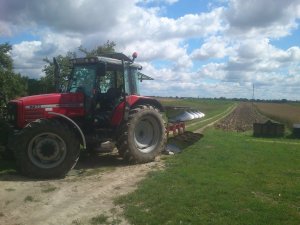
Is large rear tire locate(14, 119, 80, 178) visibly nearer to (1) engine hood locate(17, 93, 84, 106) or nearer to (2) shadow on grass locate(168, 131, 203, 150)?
(1) engine hood locate(17, 93, 84, 106)

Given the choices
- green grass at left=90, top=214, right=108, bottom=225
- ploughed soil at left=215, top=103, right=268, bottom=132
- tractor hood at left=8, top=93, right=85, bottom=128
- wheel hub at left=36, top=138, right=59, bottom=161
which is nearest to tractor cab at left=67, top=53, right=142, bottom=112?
tractor hood at left=8, top=93, right=85, bottom=128

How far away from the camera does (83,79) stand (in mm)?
11344

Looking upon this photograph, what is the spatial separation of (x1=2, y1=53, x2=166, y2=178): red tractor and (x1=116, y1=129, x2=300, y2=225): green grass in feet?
4.00

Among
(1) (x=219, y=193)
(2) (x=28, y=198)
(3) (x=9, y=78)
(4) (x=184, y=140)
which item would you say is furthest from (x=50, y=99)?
(3) (x=9, y=78)

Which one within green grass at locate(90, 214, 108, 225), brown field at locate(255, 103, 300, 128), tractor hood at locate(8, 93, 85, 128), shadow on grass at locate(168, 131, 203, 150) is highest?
tractor hood at locate(8, 93, 85, 128)

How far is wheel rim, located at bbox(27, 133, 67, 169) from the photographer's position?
966 centimetres

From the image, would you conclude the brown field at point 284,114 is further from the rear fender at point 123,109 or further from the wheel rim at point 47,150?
the wheel rim at point 47,150

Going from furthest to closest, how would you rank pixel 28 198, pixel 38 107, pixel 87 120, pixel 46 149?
pixel 87 120
pixel 38 107
pixel 46 149
pixel 28 198

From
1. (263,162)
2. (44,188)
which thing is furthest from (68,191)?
(263,162)

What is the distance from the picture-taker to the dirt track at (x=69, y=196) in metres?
6.78

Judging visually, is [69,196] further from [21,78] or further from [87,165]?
[21,78]

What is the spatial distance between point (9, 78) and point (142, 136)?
14769 mm

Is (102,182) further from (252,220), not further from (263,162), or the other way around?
(263,162)

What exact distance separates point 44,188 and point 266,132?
15.0 metres
